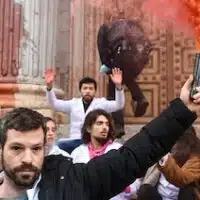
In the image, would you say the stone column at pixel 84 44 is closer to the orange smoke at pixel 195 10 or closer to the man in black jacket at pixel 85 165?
the orange smoke at pixel 195 10

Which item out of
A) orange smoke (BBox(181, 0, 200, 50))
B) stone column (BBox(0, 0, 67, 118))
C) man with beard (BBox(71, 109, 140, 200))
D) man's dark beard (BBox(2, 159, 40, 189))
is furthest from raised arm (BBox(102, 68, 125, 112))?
man's dark beard (BBox(2, 159, 40, 189))

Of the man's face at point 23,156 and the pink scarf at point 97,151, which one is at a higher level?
the man's face at point 23,156

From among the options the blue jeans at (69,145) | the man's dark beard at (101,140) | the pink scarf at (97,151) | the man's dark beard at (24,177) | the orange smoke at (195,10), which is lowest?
the blue jeans at (69,145)

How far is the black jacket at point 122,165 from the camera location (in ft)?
5.92

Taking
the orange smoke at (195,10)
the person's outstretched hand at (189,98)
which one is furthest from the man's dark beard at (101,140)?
the person's outstretched hand at (189,98)

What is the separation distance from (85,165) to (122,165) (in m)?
0.15

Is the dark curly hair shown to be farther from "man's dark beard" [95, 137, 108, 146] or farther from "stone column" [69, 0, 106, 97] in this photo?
"stone column" [69, 0, 106, 97]

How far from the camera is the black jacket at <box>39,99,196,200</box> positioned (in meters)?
1.80

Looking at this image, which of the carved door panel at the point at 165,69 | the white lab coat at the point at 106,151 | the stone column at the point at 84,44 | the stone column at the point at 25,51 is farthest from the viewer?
the carved door panel at the point at 165,69

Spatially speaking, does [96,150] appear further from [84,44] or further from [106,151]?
[84,44]

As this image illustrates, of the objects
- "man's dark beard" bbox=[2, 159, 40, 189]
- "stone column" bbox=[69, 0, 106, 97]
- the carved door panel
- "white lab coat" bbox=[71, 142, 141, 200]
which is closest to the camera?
"man's dark beard" bbox=[2, 159, 40, 189]

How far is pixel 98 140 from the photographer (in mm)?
3998

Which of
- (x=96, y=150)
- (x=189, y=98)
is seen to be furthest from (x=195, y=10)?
(x=96, y=150)

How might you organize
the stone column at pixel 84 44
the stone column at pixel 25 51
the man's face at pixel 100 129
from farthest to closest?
the stone column at pixel 84 44 → the stone column at pixel 25 51 → the man's face at pixel 100 129
